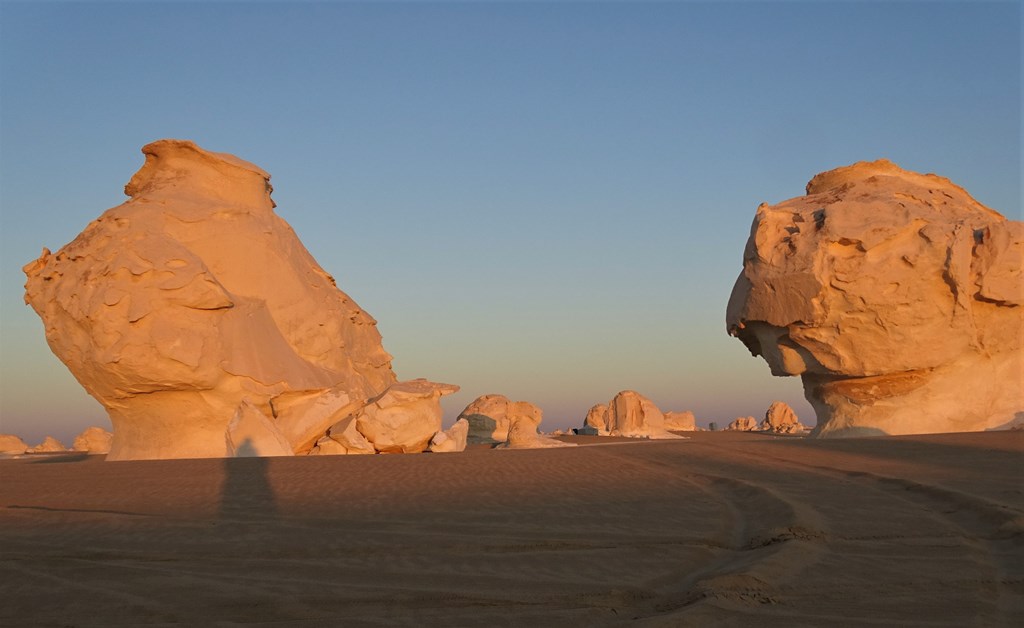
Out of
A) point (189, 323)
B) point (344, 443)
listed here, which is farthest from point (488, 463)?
point (189, 323)

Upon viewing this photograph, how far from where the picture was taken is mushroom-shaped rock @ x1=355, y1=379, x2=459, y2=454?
58.9ft

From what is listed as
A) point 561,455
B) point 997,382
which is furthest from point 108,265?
point 997,382

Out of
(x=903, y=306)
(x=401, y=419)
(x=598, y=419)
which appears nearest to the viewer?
(x=903, y=306)

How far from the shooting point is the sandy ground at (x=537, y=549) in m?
3.80

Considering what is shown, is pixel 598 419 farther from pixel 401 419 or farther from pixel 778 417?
pixel 401 419

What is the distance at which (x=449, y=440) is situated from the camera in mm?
18469

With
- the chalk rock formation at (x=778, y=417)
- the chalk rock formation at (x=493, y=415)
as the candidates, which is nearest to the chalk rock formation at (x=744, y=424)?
the chalk rock formation at (x=778, y=417)

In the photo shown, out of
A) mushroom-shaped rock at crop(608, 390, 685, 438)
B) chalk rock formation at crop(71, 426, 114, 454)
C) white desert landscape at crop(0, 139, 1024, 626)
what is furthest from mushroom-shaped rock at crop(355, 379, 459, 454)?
chalk rock formation at crop(71, 426, 114, 454)

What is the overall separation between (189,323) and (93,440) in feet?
65.5

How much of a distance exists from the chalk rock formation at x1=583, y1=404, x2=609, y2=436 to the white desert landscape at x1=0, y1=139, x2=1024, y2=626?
618 centimetres

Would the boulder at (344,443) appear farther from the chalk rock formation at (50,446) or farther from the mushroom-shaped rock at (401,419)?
the chalk rock formation at (50,446)

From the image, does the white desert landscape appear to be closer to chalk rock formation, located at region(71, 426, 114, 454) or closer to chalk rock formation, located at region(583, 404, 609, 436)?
chalk rock formation, located at region(583, 404, 609, 436)

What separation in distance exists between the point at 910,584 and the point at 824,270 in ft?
40.6

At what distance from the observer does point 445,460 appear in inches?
500
